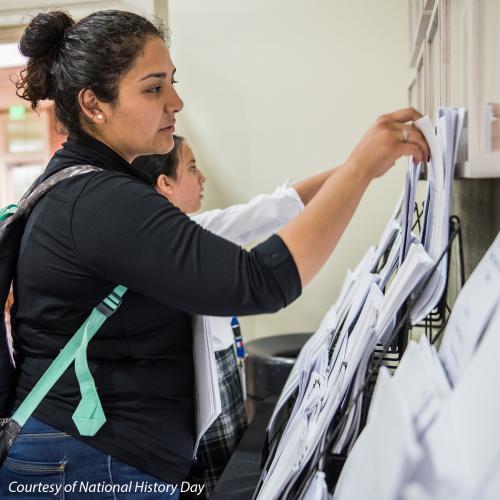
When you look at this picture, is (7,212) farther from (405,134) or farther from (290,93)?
(290,93)

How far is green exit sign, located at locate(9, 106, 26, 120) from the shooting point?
12.4 feet

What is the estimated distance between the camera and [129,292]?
→ 0.91 metres

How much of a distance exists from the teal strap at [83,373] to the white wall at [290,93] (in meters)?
1.96

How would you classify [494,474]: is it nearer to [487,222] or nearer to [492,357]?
[492,357]

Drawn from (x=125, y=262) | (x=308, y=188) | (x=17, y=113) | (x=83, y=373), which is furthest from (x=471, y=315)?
(x=17, y=113)

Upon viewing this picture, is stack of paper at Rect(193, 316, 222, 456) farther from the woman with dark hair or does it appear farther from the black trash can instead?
A: the black trash can

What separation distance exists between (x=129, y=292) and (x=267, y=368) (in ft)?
4.26

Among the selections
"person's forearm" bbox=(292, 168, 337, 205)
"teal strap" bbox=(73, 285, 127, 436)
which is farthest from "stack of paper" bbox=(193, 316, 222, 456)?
"person's forearm" bbox=(292, 168, 337, 205)

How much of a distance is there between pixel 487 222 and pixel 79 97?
72cm

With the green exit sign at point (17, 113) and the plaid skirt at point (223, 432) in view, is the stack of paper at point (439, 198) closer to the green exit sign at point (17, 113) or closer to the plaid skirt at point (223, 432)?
the plaid skirt at point (223, 432)

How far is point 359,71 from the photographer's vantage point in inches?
107

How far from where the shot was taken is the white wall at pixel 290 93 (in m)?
2.71

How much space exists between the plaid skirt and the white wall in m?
1.05

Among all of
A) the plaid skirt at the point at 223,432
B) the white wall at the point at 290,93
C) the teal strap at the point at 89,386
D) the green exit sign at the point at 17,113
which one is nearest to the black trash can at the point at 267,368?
the plaid skirt at the point at 223,432
